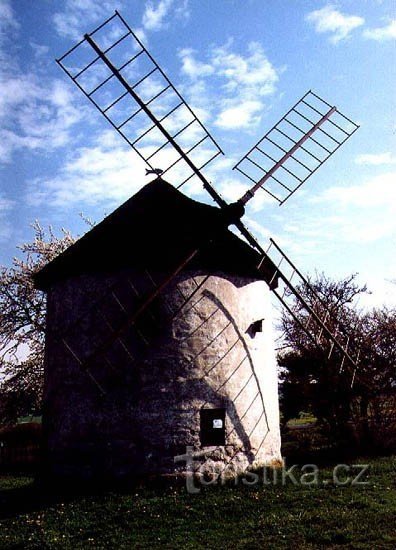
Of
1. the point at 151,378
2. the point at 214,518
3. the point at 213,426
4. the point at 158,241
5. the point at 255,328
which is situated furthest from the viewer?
the point at 255,328

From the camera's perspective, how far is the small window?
988 centimetres

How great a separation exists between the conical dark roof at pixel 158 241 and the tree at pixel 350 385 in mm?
4209

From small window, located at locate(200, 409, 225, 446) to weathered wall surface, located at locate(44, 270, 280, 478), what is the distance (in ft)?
0.47

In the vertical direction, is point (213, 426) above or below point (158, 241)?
below

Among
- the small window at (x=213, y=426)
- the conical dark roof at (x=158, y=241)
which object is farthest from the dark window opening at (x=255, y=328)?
the small window at (x=213, y=426)

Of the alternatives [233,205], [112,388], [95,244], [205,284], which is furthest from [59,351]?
[233,205]

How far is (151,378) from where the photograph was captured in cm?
973

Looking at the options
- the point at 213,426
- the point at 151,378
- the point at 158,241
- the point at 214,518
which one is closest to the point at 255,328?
the point at 213,426

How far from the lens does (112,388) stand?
32.0ft

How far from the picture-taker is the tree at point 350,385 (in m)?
13.4

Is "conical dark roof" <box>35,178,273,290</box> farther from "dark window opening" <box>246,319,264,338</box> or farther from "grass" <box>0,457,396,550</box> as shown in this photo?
"grass" <box>0,457,396,550</box>

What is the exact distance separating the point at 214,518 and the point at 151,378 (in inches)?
121

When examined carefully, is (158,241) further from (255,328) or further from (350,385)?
(350,385)

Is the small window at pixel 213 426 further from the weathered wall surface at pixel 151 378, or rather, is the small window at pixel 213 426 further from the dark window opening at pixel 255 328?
the dark window opening at pixel 255 328
